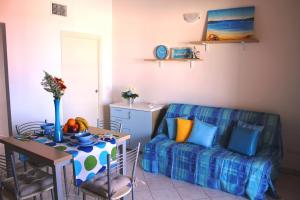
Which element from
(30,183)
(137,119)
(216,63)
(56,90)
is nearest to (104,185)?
(30,183)

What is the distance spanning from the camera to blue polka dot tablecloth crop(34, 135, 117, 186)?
217cm

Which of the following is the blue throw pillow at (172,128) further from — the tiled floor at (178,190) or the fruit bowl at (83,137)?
the fruit bowl at (83,137)

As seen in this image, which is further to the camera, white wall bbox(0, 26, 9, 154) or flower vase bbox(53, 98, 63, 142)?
white wall bbox(0, 26, 9, 154)

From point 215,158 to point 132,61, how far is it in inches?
97.0

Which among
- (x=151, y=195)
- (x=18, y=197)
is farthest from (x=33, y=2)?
(x=151, y=195)

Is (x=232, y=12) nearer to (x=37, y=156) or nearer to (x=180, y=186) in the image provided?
(x=180, y=186)

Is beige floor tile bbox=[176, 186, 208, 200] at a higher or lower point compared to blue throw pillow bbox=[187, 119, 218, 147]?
lower

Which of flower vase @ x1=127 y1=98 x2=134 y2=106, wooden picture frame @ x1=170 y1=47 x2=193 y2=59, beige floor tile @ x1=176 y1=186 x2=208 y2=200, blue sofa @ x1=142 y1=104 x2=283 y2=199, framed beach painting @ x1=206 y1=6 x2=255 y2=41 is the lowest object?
beige floor tile @ x1=176 y1=186 x2=208 y2=200

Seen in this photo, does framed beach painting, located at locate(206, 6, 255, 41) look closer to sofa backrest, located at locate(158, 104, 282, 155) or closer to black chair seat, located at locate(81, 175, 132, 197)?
sofa backrest, located at locate(158, 104, 282, 155)

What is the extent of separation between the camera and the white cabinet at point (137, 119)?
4.07m

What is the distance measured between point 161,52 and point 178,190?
2.28 meters

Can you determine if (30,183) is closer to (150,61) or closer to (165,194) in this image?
(165,194)

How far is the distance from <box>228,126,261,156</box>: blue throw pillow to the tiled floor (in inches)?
21.2

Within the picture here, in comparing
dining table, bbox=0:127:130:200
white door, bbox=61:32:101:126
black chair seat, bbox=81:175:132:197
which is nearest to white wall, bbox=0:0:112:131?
white door, bbox=61:32:101:126
